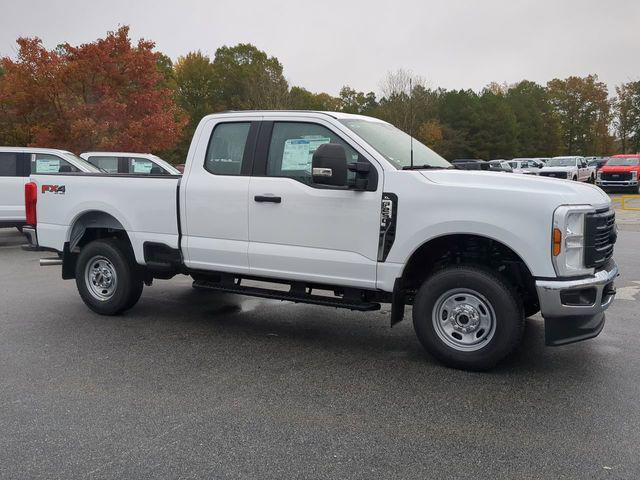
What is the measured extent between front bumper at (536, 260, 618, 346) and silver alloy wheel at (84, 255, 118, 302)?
14.8 feet

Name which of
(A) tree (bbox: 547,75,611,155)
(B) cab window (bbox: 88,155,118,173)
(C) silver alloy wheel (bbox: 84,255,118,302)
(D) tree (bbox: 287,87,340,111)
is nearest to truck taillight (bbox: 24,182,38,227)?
(C) silver alloy wheel (bbox: 84,255,118,302)

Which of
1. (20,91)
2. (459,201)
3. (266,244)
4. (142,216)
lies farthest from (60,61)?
(459,201)

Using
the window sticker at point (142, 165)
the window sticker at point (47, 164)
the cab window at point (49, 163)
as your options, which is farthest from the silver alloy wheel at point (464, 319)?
the window sticker at point (142, 165)

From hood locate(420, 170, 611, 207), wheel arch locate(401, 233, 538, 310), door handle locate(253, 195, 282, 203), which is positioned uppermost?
hood locate(420, 170, 611, 207)

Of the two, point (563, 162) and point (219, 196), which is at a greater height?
point (563, 162)

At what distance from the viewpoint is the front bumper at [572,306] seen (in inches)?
173

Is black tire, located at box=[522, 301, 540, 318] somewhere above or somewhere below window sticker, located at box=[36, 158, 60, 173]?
below

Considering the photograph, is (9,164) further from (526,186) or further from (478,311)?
(526,186)

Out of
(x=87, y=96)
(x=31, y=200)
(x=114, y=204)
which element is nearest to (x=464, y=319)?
(x=114, y=204)

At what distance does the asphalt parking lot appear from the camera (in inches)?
132

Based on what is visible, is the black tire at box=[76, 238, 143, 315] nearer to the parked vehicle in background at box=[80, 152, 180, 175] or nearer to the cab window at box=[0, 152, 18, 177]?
the cab window at box=[0, 152, 18, 177]

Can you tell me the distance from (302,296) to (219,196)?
1.26 metres

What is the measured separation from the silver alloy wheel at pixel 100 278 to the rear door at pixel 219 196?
1.17 metres

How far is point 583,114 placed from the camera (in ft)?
270
